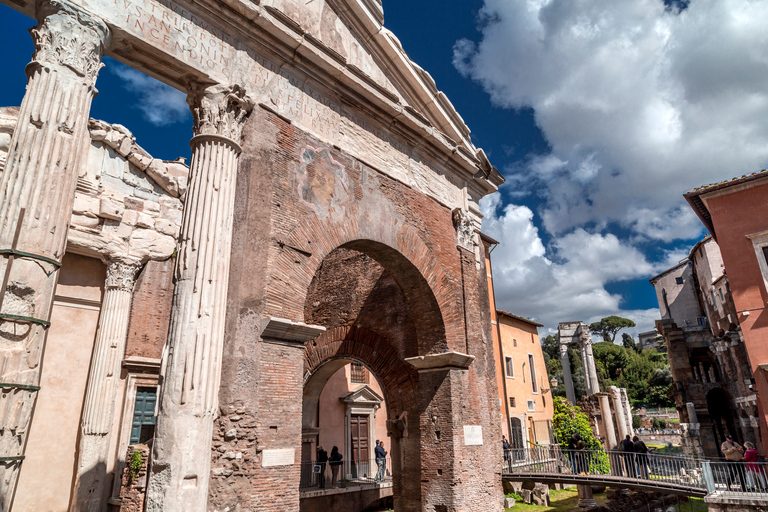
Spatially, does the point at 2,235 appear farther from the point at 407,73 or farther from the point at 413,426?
the point at 413,426

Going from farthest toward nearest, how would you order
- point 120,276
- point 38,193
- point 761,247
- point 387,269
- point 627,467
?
point 627,467
point 761,247
point 120,276
point 387,269
point 38,193

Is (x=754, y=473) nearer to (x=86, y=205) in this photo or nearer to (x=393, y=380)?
(x=393, y=380)

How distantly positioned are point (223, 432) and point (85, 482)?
227 inches

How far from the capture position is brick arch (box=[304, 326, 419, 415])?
10523 millimetres

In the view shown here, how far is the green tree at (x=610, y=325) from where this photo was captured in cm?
6900

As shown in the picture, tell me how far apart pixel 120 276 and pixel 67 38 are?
6.30m

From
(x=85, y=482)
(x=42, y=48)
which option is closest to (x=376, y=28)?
(x=42, y=48)

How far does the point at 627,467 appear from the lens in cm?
1245

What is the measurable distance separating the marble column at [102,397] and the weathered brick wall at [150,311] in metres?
0.75

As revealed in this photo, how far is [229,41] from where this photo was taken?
20.6 feet

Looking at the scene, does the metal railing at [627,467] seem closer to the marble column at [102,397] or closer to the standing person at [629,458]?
the standing person at [629,458]

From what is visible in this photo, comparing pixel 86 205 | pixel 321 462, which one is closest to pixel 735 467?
pixel 321 462

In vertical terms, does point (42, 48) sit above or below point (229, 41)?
below

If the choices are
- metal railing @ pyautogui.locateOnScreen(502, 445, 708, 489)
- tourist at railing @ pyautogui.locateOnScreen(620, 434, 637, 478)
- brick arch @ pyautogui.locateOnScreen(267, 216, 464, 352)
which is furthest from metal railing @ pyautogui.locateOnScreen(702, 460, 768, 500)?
brick arch @ pyautogui.locateOnScreen(267, 216, 464, 352)
